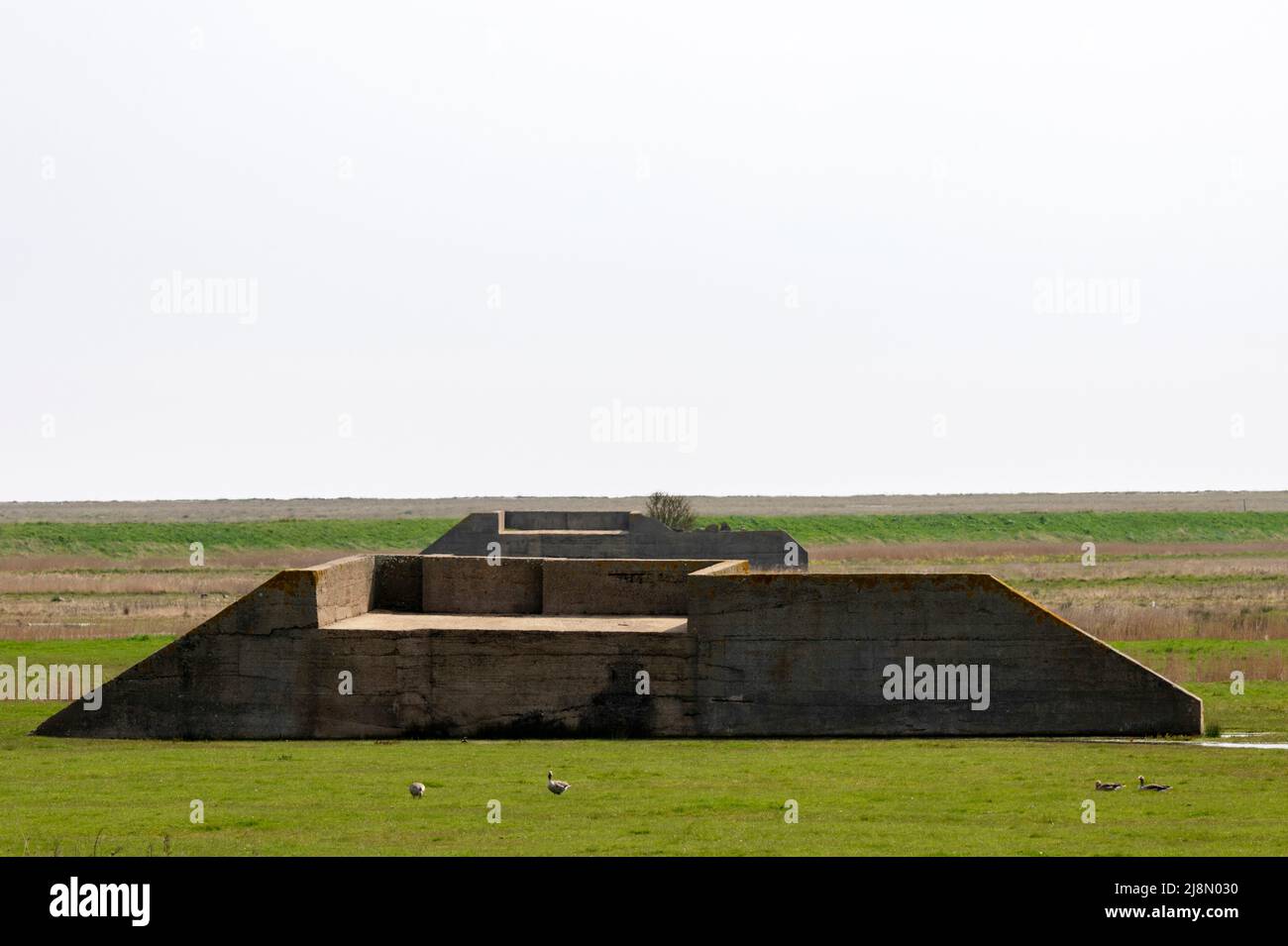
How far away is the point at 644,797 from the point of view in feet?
58.9

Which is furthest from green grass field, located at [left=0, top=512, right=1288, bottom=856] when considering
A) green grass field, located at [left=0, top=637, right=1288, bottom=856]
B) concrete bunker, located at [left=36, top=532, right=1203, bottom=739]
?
concrete bunker, located at [left=36, top=532, right=1203, bottom=739]

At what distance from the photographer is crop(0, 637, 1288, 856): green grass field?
50.0 ft

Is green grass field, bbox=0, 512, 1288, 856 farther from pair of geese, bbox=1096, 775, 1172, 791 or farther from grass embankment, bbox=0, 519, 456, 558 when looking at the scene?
grass embankment, bbox=0, 519, 456, 558

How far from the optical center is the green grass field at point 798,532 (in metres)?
113

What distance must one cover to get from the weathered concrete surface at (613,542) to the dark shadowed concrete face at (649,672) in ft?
84.6

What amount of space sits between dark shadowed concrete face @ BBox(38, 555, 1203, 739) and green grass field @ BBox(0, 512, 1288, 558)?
85.5m

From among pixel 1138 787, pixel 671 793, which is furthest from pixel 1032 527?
pixel 671 793

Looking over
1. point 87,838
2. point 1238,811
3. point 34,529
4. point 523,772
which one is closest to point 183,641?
point 523,772

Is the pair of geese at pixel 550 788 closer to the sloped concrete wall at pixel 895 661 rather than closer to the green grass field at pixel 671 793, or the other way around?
the green grass field at pixel 671 793

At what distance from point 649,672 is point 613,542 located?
90.0 ft

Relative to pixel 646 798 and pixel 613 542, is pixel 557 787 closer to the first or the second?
pixel 646 798

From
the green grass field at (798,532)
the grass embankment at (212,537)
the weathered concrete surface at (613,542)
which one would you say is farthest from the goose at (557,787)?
the green grass field at (798,532)
